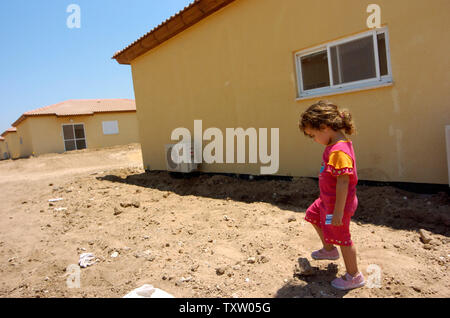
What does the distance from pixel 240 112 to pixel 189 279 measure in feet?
12.6

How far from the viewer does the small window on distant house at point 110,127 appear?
21469 millimetres

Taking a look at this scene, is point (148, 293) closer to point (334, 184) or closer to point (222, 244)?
point (222, 244)

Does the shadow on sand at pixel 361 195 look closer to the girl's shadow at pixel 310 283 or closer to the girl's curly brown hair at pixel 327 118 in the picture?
→ the girl's shadow at pixel 310 283

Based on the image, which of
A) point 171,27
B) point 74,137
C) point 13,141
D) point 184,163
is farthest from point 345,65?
point 13,141

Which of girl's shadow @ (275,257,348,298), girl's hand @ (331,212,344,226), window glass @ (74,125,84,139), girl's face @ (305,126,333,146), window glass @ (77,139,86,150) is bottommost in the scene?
girl's shadow @ (275,257,348,298)

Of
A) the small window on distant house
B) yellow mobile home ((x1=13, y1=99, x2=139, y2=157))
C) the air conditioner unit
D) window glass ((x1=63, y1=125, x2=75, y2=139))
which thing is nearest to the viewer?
the air conditioner unit

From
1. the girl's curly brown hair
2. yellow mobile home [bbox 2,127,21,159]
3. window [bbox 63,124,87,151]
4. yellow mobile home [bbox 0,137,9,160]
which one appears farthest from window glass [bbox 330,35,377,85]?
yellow mobile home [bbox 0,137,9,160]

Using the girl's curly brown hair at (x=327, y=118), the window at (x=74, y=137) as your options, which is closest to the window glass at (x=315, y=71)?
the girl's curly brown hair at (x=327, y=118)

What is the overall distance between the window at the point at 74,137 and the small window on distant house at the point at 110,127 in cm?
151

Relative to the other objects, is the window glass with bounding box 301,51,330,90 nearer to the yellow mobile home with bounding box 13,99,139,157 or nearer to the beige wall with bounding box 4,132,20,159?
the yellow mobile home with bounding box 13,99,139,157

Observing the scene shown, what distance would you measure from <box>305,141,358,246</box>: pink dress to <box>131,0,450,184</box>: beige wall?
85.3 inches

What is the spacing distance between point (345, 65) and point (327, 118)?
268cm

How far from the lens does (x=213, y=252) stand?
117 inches

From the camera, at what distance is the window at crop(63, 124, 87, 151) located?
20547 mm
